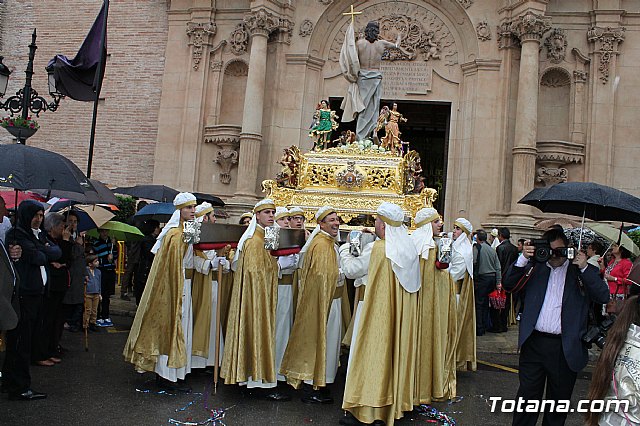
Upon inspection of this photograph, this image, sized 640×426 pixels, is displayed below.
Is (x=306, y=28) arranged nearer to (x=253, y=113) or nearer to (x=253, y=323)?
(x=253, y=113)

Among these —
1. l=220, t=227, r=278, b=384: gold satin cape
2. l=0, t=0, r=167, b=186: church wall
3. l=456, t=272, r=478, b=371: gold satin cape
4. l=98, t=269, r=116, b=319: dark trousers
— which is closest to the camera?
l=220, t=227, r=278, b=384: gold satin cape

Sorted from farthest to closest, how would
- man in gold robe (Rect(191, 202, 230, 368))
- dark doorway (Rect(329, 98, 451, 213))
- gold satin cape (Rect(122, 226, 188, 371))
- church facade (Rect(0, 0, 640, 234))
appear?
dark doorway (Rect(329, 98, 451, 213))
church facade (Rect(0, 0, 640, 234))
man in gold robe (Rect(191, 202, 230, 368))
gold satin cape (Rect(122, 226, 188, 371))

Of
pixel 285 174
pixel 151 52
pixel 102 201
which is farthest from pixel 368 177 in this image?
pixel 151 52

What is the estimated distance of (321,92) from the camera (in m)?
17.4

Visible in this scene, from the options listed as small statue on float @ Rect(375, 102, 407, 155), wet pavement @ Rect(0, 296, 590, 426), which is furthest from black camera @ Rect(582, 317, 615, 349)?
small statue on float @ Rect(375, 102, 407, 155)

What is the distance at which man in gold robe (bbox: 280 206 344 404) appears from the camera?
6.48m

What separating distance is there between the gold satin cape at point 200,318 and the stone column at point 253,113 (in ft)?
29.5

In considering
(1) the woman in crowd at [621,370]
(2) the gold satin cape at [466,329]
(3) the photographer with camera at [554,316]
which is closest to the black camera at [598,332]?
(3) the photographer with camera at [554,316]

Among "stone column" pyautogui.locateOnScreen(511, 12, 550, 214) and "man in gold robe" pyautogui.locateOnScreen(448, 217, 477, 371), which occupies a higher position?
"stone column" pyautogui.locateOnScreen(511, 12, 550, 214)

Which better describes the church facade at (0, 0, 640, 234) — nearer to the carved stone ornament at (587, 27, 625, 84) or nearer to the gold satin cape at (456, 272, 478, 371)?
the carved stone ornament at (587, 27, 625, 84)

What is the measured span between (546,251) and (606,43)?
42.9ft

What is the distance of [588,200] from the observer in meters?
6.05

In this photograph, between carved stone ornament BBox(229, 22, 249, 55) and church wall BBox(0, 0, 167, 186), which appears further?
church wall BBox(0, 0, 167, 186)

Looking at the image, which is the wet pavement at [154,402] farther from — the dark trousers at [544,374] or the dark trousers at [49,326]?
the dark trousers at [544,374]
